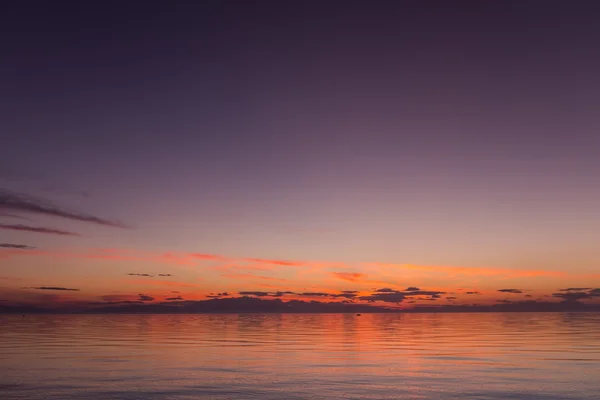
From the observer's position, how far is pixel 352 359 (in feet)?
154

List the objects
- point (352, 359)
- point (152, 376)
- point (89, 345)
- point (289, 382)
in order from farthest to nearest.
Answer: point (89, 345)
point (352, 359)
point (152, 376)
point (289, 382)

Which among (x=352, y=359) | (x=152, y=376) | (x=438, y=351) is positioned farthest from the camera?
(x=438, y=351)

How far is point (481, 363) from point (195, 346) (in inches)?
1276

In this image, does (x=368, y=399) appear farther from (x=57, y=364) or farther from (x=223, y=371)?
(x=57, y=364)

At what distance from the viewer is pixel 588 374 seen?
119 feet

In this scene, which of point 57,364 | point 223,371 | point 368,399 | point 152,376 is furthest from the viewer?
point 57,364

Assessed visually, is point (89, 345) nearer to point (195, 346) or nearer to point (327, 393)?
point (195, 346)

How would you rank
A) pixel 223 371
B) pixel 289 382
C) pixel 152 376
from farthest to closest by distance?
pixel 223 371 < pixel 152 376 < pixel 289 382

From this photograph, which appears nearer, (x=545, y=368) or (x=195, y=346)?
(x=545, y=368)

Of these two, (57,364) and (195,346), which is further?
(195,346)

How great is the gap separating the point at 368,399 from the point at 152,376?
15772mm

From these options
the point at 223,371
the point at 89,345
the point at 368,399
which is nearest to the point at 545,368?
the point at 368,399

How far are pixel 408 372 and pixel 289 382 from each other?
9680 mm

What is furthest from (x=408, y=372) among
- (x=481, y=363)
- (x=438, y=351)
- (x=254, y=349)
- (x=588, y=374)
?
(x=254, y=349)
